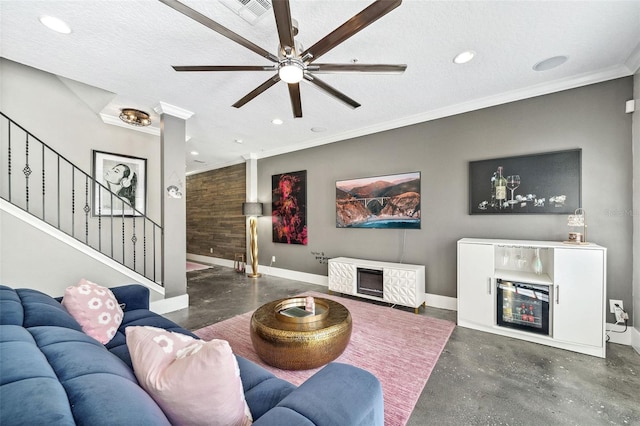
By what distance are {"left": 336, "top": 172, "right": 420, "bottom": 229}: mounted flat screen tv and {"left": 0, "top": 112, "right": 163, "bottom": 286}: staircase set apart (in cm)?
295

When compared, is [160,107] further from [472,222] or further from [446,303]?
[446,303]

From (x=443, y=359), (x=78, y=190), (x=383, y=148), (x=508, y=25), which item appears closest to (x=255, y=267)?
(x=78, y=190)

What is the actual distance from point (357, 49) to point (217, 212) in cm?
604

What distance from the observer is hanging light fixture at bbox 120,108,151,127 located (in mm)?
3720

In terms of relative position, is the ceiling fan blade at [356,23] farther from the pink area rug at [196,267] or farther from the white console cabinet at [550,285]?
the pink area rug at [196,267]

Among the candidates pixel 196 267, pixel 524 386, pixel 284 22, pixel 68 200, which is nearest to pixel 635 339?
pixel 524 386

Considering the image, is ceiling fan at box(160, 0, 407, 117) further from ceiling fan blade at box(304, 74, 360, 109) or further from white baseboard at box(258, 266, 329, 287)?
white baseboard at box(258, 266, 329, 287)

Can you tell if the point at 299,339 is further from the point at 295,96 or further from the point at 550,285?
the point at 550,285

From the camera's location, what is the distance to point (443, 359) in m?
2.43

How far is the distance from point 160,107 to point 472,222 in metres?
4.41

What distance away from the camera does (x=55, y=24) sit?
6.89 feet

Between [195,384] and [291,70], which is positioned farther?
[291,70]

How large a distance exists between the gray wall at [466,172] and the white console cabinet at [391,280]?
0.99 ft

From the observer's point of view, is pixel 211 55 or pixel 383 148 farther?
pixel 383 148
